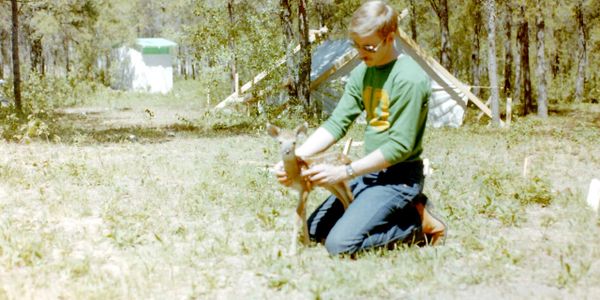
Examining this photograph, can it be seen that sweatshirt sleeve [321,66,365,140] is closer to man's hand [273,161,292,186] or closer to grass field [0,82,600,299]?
man's hand [273,161,292,186]

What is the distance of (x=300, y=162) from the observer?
14.4 ft

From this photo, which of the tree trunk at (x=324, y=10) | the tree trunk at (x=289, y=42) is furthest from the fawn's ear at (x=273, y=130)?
the tree trunk at (x=324, y=10)

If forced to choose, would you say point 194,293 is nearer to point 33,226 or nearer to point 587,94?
point 33,226

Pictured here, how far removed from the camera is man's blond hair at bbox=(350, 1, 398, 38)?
13.7ft

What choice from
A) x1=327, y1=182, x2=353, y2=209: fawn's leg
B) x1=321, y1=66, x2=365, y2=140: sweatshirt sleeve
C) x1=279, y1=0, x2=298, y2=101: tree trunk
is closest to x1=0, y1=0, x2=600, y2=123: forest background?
x1=279, y1=0, x2=298, y2=101: tree trunk

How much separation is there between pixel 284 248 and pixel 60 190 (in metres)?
3.77

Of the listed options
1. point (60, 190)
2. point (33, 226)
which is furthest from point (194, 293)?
point (60, 190)

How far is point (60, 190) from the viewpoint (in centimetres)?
740

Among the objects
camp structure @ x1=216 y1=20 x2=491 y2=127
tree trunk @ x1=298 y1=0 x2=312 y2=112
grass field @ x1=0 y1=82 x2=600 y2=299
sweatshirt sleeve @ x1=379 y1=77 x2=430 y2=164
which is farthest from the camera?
camp structure @ x1=216 y1=20 x2=491 y2=127

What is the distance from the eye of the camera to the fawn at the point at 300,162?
425cm

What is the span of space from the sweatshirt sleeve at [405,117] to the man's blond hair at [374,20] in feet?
1.30

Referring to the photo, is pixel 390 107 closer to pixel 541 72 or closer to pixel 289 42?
pixel 289 42

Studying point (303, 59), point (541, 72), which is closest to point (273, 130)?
point (303, 59)

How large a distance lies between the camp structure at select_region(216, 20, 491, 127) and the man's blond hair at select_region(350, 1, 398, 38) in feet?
47.4
